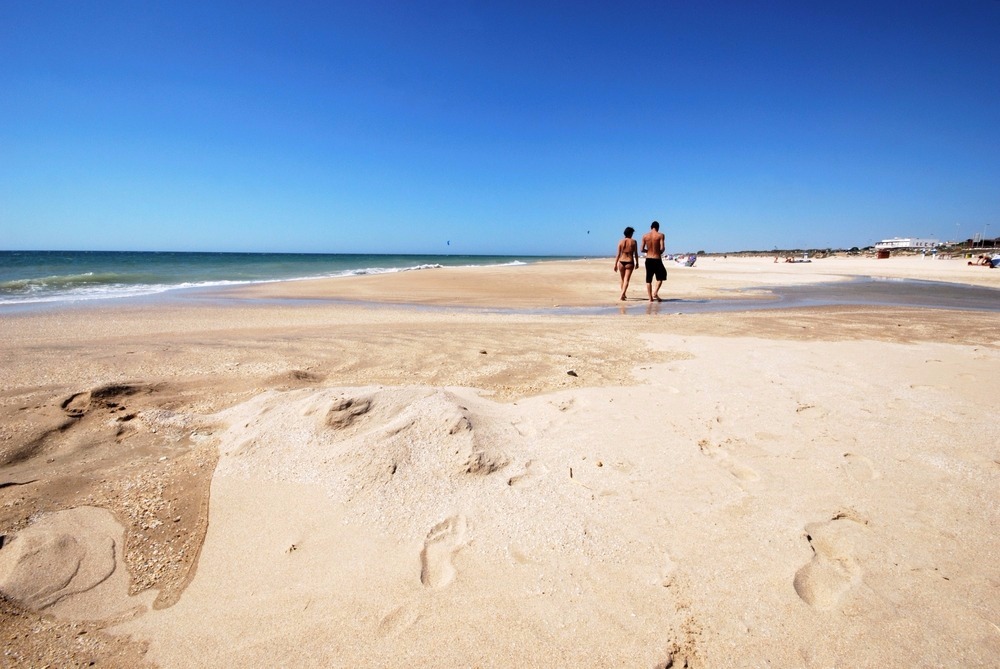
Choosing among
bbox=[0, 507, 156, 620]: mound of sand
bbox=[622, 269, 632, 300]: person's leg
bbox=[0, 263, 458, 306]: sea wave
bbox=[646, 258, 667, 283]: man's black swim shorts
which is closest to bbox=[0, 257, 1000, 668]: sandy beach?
bbox=[0, 507, 156, 620]: mound of sand

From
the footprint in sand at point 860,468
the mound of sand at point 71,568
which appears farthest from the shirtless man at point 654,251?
the mound of sand at point 71,568

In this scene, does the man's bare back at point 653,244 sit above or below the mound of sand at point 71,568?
above

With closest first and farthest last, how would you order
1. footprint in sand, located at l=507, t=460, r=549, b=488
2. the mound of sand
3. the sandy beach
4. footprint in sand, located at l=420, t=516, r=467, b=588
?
the sandy beach → the mound of sand → footprint in sand, located at l=420, t=516, r=467, b=588 → footprint in sand, located at l=507, t=460, r=549, b=488

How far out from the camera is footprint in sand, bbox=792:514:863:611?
1654mm

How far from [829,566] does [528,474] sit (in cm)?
130

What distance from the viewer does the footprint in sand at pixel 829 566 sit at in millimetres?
1654

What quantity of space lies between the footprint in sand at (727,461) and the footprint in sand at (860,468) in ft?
1.72

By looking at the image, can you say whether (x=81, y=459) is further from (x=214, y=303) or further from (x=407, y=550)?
(x=214, y=303)

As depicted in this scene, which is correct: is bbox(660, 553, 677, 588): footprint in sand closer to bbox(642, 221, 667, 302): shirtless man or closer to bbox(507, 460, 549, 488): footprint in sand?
bbox(507, 460, 549, 488): footprint in sand

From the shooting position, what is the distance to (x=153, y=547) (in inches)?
77.2

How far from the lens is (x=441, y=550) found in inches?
75.0

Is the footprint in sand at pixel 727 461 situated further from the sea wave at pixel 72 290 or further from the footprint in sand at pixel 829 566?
the sea wave at pixel 72 290

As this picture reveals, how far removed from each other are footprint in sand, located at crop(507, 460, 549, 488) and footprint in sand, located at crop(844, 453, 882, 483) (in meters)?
1.63

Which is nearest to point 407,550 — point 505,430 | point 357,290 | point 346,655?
point 346,655
